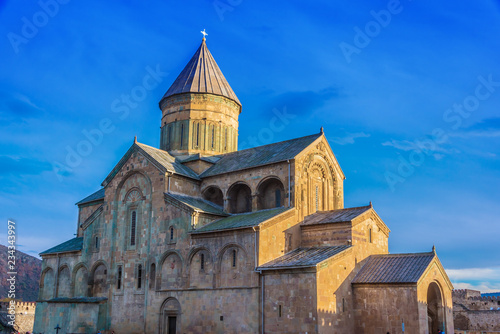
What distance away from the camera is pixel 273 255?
80.0 ft

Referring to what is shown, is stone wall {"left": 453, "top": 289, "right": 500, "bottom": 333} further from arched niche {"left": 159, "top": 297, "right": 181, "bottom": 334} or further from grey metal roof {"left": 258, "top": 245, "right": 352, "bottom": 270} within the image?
arched niche {"left": 159, "top": 297, "right": 181, "bottom": 334}

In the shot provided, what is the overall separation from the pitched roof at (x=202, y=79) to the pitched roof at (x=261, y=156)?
5759 millimetres

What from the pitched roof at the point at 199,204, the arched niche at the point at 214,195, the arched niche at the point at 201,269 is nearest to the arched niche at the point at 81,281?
the pitched roof at the point at 199,204

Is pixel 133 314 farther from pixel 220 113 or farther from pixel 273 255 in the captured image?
pixel 220 113

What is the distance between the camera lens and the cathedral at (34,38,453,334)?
22.6 m

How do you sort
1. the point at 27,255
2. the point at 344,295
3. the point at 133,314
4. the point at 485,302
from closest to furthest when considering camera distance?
the point at 344,295 → the point at 133,314 → the point at 485,302 → the point at 27,255

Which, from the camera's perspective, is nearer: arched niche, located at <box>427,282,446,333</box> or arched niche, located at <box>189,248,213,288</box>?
arched niche, located at <box>427,282,446,333</box>

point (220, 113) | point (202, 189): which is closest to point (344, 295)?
point (202, 189)

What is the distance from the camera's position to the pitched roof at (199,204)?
89.8 feet

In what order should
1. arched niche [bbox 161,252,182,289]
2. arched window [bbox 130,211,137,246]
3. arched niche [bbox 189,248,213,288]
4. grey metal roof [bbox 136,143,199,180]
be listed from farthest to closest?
grey metal roof [bbox 136,143,199,180], arched window [bbox 130,211,137,246], arched niche [bbox 161,252,182,289], arched niche [bbox 189,248,213,288]

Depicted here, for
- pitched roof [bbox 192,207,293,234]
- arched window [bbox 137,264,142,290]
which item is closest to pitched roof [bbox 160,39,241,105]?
pitched roof [bbox 192,207,293,234]

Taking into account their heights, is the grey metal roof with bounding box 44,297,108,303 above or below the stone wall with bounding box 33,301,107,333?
above

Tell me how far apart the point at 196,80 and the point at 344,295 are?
19.4 m

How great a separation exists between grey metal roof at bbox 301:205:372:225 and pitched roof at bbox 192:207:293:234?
171cm
